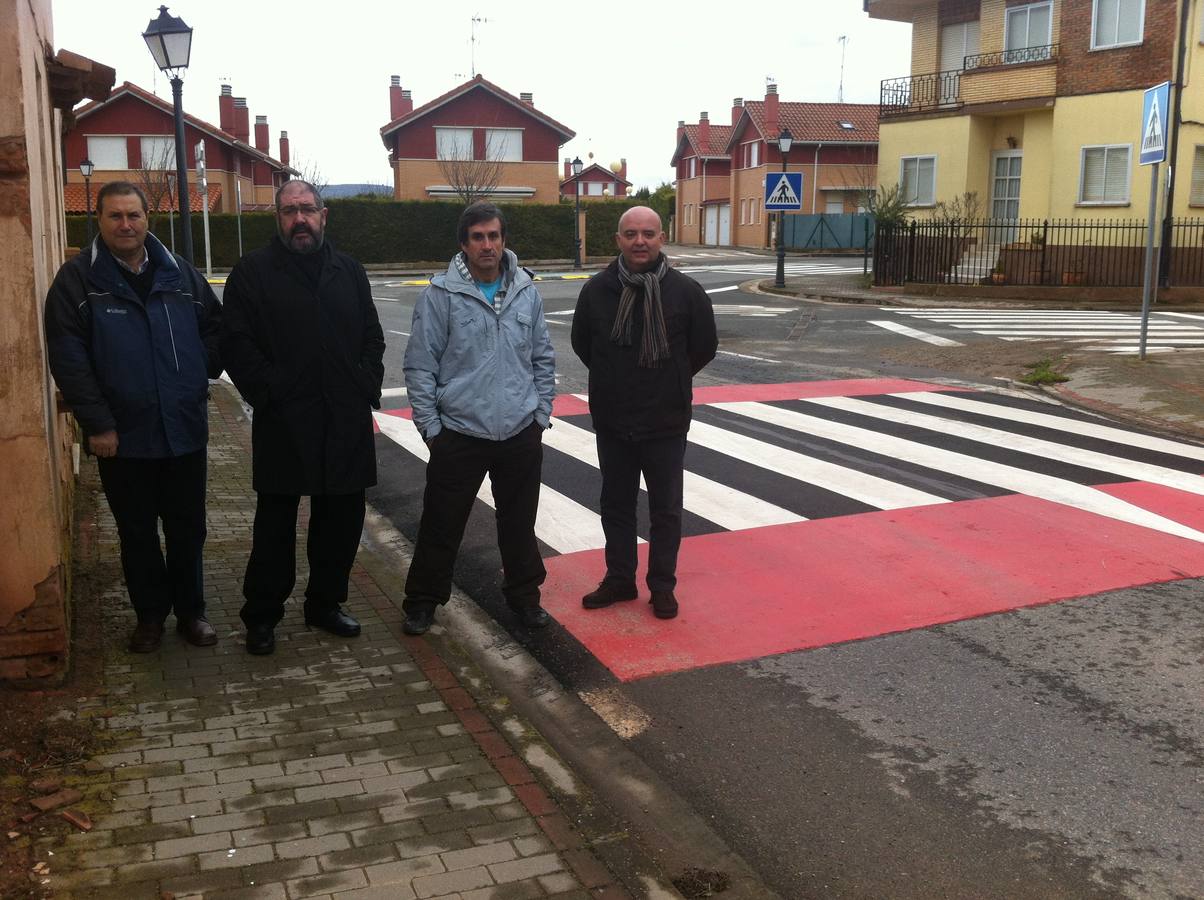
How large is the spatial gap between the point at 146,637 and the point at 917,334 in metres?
14.8

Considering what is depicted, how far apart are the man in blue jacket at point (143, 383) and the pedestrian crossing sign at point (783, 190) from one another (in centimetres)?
2167

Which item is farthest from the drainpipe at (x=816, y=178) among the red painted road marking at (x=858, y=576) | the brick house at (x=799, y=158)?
the red painted road marking at (x=858, y=576)

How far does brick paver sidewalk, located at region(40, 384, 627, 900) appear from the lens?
3.37m

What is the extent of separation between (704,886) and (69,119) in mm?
9599

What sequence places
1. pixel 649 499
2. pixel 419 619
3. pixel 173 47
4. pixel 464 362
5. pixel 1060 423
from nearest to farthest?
pixel 464 362 < pixel 419 619 < pixel 649 499 < pixel 1060 423 < pixel 173 47

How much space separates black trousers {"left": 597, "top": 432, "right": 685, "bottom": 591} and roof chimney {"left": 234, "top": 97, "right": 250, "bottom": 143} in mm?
59993

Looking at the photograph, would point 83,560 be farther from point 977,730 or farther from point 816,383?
point 816,383

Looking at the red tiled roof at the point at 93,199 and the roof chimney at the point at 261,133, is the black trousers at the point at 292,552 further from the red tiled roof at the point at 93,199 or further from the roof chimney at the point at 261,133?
the roof chimney at the point at 261,133

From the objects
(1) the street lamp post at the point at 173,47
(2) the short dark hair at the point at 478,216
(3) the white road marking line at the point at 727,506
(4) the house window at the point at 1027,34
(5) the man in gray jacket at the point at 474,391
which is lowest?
(3) the white road marking line at the point at 727,506

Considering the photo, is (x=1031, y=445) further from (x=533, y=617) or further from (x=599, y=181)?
(x=599, y=181)

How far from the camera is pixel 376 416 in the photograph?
11570 mm

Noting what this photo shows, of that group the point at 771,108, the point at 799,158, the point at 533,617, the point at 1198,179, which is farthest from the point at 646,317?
the point at 771,108

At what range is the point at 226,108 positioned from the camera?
→ 2415 inches

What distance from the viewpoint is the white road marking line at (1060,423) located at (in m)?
9.60
